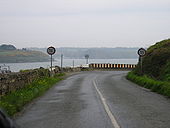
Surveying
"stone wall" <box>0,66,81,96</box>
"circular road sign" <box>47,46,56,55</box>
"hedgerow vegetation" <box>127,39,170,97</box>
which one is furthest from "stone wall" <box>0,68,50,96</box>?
"hedgerow vegetation" <box>127,39,170,97</box>

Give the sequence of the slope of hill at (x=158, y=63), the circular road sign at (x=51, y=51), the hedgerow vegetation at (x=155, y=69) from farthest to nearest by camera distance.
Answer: the circular road sign at (x=51, y=51), the slope of hill at (x=158, y=63), the hedgerow vegetation at (x=155, y=69)

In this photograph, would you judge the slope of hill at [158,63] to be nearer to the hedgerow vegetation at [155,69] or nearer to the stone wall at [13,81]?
the hedgerow vegetation at [155,69]

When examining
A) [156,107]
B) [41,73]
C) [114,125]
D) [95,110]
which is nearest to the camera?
[114,125]

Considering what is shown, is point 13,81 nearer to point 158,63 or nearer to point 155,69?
point 158,63

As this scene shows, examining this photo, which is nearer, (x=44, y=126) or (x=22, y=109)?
(x=44, y=126)

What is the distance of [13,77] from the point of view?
692 inches

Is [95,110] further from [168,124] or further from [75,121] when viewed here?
[168,124]

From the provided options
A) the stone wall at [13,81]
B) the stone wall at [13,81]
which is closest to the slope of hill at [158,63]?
the stone wall at [13,81]

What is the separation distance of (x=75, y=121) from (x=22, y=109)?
364cm

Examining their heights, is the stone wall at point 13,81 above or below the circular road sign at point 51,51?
below

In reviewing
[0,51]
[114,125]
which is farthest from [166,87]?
[0,51]

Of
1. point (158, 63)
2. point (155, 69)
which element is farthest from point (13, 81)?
point (155, 69)

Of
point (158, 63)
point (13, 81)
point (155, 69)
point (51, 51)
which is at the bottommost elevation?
point (13, 81)

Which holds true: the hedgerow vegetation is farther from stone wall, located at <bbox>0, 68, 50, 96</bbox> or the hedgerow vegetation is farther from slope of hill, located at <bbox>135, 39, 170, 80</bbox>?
stone wall, located at <bbox>0, 68, 50, 96</bbox>
